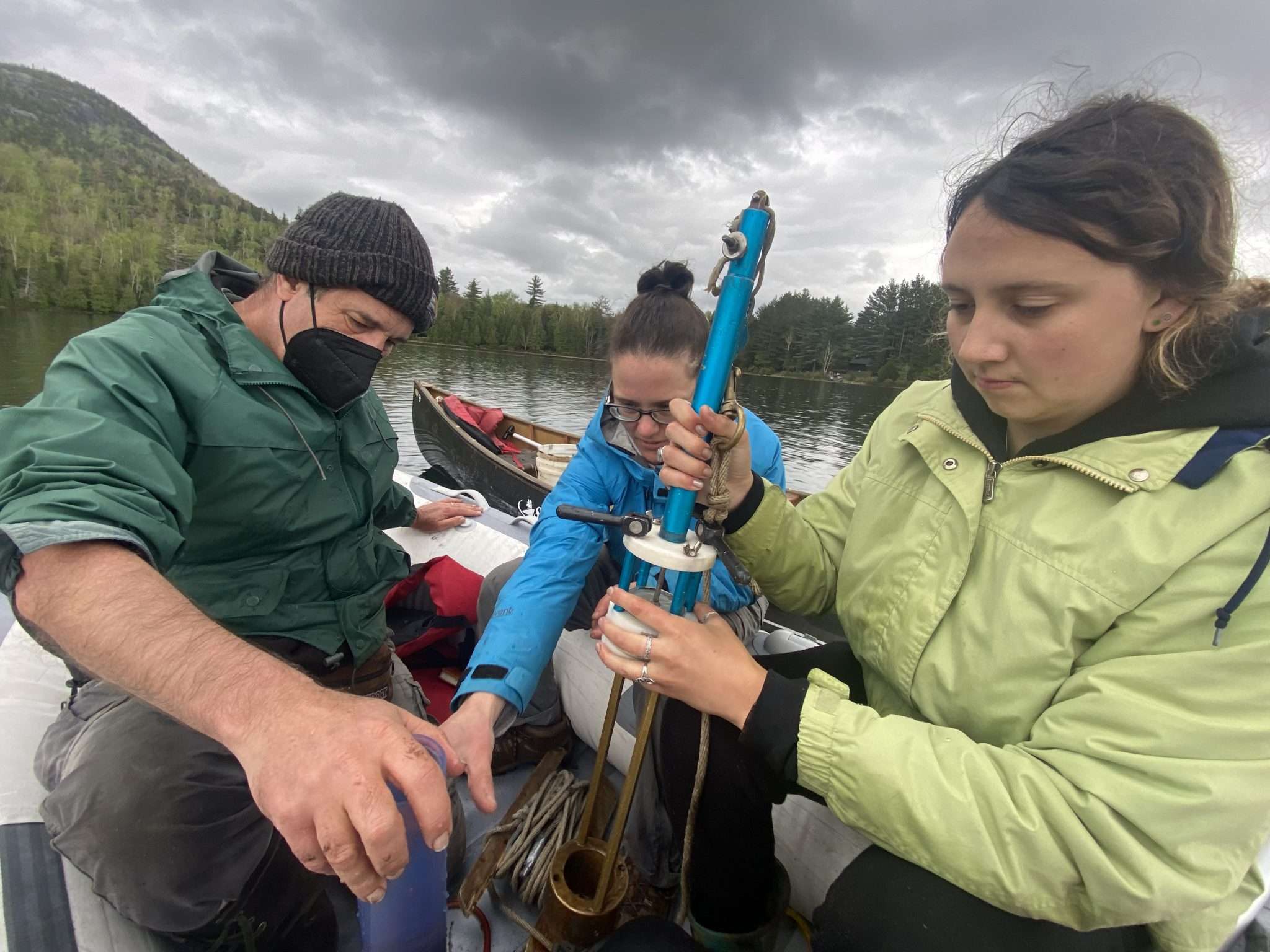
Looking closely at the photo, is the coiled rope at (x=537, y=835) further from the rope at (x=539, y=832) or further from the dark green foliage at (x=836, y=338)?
the dark green foliage at (x=836, y=338)

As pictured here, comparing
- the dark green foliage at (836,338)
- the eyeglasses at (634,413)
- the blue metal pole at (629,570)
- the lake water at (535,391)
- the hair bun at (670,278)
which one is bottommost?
the lake water at (535,391)

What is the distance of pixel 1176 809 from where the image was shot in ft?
3.00

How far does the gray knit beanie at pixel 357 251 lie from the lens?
6.68 ft

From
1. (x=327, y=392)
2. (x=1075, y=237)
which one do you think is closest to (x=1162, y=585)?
(x=1075, y=237)

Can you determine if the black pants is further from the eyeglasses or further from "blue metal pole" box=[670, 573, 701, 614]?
the eyeglasses

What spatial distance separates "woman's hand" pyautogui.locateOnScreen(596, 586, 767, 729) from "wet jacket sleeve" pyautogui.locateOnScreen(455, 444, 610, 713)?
90cm

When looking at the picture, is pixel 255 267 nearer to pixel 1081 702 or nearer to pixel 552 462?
pixel 552 462

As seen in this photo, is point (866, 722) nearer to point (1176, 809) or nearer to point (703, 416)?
point (1176, 809)

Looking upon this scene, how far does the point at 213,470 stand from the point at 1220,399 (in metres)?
2.48

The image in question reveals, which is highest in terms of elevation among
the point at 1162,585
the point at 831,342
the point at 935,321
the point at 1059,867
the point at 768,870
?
the point at 831,342

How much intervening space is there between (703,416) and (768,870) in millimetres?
1192

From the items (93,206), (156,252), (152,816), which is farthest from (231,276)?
(93,206)

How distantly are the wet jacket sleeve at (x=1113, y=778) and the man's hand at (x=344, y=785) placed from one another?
688mm

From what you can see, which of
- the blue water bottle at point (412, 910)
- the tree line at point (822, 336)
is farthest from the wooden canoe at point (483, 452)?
the tree line at point (822, 336)
